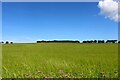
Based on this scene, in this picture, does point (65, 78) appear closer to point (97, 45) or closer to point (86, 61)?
point (86, 61)

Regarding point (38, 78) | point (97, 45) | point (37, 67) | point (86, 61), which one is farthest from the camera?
point (97, 45)

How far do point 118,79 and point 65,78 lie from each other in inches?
54.4

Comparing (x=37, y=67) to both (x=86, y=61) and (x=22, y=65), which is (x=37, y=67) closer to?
(x=22, y=65)

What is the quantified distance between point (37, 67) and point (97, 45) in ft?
32.9

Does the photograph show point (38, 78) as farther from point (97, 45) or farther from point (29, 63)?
point (97, 45)

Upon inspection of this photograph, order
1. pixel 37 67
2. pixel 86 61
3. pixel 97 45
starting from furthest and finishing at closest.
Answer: pixel 97 45 < pixel 86 61 < pixel 37 67

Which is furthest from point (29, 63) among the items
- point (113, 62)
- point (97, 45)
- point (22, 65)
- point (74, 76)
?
point (97, 45)

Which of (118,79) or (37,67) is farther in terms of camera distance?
(37,67)

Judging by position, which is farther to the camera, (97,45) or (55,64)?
(97,45)

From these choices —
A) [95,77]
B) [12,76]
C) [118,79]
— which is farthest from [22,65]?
[118,79]

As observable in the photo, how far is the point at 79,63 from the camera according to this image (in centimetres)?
964

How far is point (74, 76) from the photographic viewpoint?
839 centimetres

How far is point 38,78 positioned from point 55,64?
144 centimetres

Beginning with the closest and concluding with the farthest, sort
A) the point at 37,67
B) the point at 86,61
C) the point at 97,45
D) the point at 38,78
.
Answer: the point at 38,78, the point at 37,67, the point at 86,61, the point at 97,45
